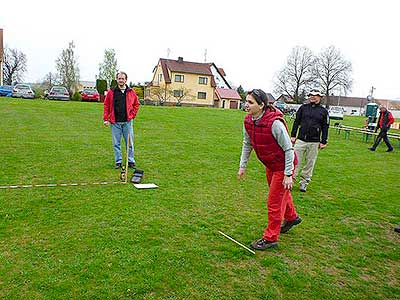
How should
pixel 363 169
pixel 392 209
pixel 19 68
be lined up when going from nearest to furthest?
1. pixel 392 209
2. pixel 363 169
3. pixel 19 68

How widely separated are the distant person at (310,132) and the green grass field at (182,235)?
1.56 feet

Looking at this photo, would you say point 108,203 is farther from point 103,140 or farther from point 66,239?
point 103,140

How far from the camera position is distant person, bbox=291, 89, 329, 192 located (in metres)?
6.77

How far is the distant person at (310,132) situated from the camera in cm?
677

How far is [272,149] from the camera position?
3979 millimetres

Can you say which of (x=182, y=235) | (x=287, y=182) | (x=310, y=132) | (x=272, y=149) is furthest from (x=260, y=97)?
(x=310, y=132)

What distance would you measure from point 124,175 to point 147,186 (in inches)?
28.5

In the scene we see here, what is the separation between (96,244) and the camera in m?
3.98

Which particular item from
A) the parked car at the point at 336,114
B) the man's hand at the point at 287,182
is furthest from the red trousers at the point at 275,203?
the parked car at the point at 336,114

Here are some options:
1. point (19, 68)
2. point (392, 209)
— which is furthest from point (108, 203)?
point (19, 68)

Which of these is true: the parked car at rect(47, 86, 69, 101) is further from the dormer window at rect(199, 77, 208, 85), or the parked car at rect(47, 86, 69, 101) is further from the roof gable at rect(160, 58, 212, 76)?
the dormer window at rect(199, 77, 208, 85)

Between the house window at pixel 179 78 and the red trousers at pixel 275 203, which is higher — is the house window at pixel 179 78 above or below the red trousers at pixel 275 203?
above

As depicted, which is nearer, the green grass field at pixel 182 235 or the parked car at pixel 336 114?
the green grass field at pixel 182 235

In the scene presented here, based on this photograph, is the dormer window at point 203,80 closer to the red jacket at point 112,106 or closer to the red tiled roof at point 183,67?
the red tiled roof at point 183,67
